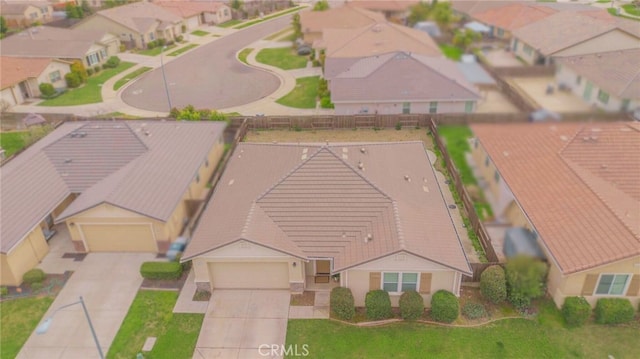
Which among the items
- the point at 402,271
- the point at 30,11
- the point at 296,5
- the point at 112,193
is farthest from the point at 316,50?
the point at 30,11

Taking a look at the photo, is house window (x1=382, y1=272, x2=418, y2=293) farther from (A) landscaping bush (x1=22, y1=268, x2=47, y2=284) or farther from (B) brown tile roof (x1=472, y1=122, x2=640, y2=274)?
(A) landscaping bush (x1=22, y1=268, x2=47, y2=284)

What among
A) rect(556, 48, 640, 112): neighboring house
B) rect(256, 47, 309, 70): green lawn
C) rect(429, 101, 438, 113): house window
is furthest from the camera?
rect(256, 47, 309, 70): green lawn

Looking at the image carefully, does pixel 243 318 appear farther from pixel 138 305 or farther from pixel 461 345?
pixel 461 345

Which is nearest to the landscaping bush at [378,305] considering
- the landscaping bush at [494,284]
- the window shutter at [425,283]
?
the window shutter at [425,283]

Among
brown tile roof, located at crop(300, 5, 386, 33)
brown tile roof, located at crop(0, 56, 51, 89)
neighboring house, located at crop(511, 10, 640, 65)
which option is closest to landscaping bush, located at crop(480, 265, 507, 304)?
neighboring house, located at crop(511, 10, 640, 65)

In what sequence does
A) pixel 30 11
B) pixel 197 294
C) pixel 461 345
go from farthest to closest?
pixel 30 11, pixel 197 294, pixel 461 345

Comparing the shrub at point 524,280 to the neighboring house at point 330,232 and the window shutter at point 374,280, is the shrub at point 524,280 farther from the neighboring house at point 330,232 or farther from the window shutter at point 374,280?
the window shutter at point 374,280
